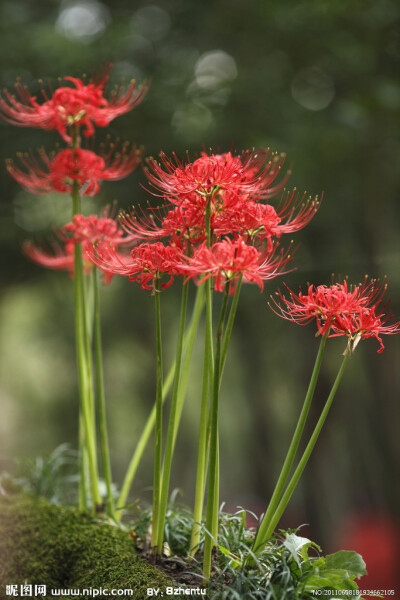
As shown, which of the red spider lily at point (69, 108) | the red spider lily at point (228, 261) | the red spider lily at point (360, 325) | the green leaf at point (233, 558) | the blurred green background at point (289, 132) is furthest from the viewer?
the blurred green background at point (289, 132)

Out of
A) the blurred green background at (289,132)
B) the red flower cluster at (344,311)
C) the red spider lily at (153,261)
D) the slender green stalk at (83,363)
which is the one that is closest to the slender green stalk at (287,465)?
the red flower cluster at (344,311)

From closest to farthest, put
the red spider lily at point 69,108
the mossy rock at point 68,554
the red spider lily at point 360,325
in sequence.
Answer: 1. the red spider lily at point 360,325
2. the mossy rock at point 68,554
3. the red spider lily at point 69,108

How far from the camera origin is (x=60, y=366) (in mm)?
6305

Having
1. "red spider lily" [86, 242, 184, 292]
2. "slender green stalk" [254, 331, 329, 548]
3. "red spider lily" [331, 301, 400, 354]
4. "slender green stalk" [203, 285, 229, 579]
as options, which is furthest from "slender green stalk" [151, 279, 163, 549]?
"red spider lily" [331, 301, 400, 354]

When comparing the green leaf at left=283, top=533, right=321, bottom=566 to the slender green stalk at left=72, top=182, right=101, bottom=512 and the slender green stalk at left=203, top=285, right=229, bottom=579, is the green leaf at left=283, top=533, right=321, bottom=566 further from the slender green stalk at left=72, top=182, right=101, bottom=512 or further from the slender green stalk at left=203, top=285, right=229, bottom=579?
the slender green stalk at left=72, top=182, right=101, bottom=512

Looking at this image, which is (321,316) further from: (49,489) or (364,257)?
(364,257)

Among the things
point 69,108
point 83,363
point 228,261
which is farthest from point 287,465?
point 69,108

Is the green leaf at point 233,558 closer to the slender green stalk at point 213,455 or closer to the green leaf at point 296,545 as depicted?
the slender green stalk at point 213,455

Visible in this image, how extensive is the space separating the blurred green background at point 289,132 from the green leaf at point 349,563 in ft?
7.64

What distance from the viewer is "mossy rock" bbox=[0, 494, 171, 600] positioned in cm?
157

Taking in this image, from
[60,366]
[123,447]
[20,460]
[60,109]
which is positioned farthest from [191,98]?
[123,447]

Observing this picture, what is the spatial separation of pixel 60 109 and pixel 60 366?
187 inches

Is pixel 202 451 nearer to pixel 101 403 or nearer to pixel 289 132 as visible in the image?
pixel 101 403

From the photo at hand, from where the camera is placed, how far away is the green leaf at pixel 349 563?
1.41m
